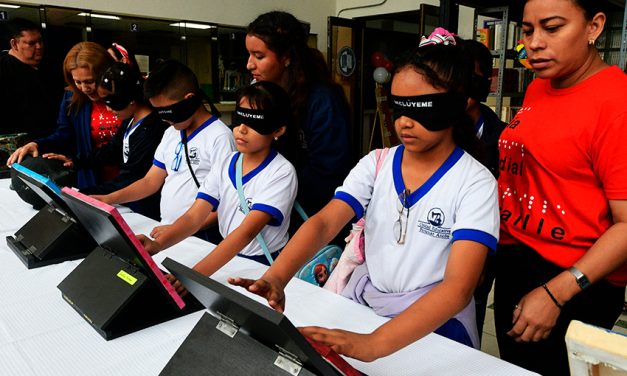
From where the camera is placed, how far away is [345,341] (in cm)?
86

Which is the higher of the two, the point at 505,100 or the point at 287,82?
the point at 287,82

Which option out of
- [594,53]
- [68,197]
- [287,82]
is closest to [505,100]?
[287,82]

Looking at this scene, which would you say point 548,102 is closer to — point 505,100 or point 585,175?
point 585,175

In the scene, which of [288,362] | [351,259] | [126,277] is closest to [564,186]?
[351,259]

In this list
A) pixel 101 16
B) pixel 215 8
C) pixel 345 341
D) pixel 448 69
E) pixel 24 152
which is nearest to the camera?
pixel 345 341

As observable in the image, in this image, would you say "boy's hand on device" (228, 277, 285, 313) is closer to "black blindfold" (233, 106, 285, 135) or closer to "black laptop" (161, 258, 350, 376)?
"black laptop" (161, 258, 350, 376)

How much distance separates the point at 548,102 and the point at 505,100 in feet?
14.0

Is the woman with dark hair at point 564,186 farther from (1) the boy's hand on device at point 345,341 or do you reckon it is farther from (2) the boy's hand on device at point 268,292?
(2) the boy's hand on device at point 268,292

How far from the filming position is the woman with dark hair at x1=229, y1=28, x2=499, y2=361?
1.17 meters

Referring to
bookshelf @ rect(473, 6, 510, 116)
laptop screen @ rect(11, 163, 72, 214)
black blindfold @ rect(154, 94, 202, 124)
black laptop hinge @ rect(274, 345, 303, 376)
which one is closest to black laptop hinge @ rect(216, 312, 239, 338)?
black laptop hinge @ rect(274, 345, 303, 376)

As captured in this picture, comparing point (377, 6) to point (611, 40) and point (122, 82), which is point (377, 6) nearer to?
point (611, 40)

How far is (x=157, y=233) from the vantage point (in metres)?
1.74

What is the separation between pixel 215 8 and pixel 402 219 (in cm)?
593

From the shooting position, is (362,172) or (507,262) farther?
(507,262)
